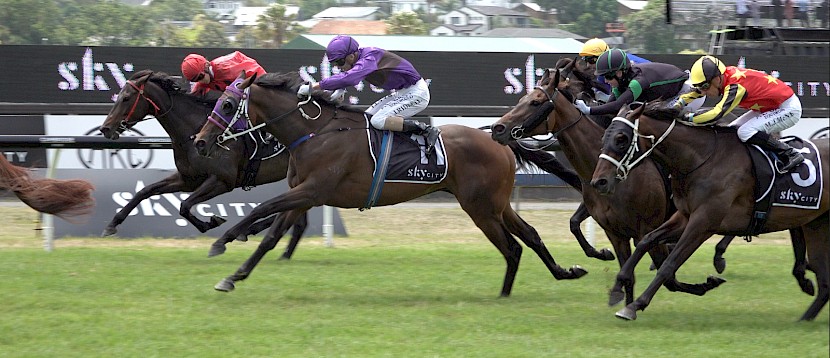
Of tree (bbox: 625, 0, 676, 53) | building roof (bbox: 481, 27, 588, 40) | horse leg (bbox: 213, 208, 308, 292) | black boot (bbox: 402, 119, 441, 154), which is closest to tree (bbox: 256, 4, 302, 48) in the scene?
building roof (bbox: 481, 27, 588, 40)

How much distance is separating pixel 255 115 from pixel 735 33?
1478cm

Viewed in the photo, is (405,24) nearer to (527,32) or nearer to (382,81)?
(527,32)

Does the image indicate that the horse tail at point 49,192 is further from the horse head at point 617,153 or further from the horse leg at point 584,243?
the horse head at point 617,153

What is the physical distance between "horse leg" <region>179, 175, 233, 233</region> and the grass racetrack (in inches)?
14.4

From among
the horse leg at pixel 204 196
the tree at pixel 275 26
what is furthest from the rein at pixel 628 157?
the tree at pixel 275 26

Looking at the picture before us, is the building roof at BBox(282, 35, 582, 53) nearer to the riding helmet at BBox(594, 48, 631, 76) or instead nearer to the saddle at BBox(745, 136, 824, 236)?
the riding helmet at BBox(594, 48, 631, 76)

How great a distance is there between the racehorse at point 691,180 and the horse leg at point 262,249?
2.47 m

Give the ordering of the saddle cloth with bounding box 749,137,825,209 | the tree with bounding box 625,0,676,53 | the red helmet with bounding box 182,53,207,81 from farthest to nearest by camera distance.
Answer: the tree with bounding box 625,0,676,53 < the red helmet with bounding box 182,53,207,81 < the saddle cloth with bounding box 749,137,825,209

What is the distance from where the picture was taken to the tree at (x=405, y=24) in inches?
1227

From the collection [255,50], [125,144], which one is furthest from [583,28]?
[125,144]

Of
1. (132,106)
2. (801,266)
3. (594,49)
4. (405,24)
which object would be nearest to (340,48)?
(594,49)

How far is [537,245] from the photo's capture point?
28.2 feet

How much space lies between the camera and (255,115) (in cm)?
830

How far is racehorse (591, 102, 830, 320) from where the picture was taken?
6.95 m
